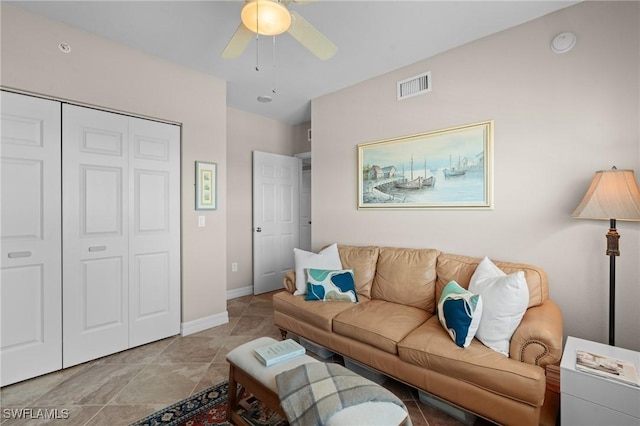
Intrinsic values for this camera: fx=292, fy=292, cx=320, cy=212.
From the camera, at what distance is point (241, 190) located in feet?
13.9

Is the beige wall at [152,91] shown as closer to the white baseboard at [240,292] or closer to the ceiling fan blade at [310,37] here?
the white baseboard at [240,292]

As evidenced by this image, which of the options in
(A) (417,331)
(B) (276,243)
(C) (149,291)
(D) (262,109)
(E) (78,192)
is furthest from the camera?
(B) (276,243)

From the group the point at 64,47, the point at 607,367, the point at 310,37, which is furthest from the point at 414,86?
the point at 64,47

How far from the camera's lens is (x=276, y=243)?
14.9 ft

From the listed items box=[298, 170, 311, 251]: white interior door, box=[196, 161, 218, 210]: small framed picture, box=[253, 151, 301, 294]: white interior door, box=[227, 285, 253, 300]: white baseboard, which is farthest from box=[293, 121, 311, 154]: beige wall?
box=[227, 285, 253, 300]: white baseboard

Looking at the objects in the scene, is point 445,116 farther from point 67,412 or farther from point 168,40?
point 67,412

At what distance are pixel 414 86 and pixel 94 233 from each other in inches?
123

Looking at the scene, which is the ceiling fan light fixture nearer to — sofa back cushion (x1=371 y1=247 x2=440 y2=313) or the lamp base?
sofa back cushion (x1=371 y1=247 x2=440 y2=313)

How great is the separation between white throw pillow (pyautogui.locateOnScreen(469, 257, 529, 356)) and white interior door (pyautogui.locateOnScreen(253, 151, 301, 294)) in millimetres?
3185

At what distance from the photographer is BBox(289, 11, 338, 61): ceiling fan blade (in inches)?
63.4

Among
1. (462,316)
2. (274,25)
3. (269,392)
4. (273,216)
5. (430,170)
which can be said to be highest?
(274,25)

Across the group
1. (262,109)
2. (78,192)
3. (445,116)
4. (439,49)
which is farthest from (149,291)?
(439,49)

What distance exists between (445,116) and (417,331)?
1.83m

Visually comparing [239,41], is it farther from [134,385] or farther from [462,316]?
[134,385]
